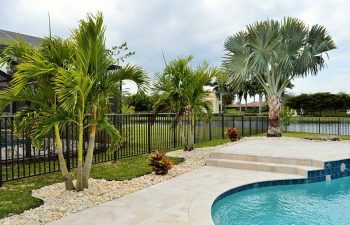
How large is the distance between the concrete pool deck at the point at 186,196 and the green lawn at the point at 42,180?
35.3 inches

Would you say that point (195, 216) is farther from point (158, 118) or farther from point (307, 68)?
point (307, 68)

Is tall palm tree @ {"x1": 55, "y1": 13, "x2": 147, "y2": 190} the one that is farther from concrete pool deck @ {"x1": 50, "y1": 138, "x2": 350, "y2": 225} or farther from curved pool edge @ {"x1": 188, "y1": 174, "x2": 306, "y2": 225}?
curved pool edge @ {"x1": 188, "y1": 174, "x2": 306, "y2": 225}

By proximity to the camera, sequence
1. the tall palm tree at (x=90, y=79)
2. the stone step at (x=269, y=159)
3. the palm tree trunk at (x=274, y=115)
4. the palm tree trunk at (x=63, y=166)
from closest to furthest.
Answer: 1. the tall palm tree at (x=90, y=79)
2. the palm tree trunk at (x=63, y=166)
3. the stone step at (x=269, y=159)
4. the palm tree trunk at (x=274, y=115)

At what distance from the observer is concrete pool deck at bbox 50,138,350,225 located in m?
3.81

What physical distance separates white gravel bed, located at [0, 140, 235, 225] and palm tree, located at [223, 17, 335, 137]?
22.9 ft

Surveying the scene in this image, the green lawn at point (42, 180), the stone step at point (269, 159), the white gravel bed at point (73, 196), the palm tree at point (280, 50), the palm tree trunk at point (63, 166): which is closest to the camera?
the white gravel bed at point (73, 196)

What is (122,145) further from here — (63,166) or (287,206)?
(287,206)

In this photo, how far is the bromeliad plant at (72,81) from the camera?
13.6ft

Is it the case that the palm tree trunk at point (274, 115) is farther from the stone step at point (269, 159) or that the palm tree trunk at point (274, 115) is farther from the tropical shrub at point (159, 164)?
the tropical shrub at point (159, 164)

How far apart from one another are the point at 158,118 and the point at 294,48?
6.73 metres

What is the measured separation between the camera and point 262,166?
721cm

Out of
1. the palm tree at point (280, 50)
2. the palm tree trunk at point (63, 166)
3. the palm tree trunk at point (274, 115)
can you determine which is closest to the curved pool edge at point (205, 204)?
the palm tree trunk at point (63, 166)

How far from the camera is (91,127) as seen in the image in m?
4.81

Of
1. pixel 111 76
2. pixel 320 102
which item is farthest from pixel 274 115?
pixel 320 102
